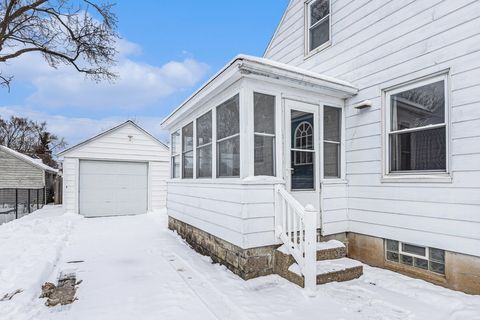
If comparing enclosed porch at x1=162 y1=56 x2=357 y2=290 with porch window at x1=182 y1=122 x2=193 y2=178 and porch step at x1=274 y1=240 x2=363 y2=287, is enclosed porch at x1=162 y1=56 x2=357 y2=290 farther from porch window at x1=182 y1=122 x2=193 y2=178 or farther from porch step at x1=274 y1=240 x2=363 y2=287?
porch window at x1=182 y1=122 x2=193 y2=178

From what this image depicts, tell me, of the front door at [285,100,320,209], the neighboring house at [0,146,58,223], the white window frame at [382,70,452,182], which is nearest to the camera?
the white window frame at [382,70,452,182]

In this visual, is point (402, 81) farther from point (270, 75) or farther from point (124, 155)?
point (124, 155)

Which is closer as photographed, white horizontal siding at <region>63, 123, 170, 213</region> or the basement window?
the basement window

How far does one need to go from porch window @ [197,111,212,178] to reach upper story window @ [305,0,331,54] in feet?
9.75

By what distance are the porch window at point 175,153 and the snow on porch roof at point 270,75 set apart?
7.13ft

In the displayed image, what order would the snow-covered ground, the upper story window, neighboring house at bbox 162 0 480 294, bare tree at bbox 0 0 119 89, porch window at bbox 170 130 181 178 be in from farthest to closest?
bare tree at bbox 0 0 119 89
porch window at bbox 170 130 181 178
the upper story window
neighboring house at bbox 162 0 480 294
the snow-covered ground

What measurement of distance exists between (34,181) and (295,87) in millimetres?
18753

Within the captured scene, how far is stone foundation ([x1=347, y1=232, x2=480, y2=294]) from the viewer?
3340 mm

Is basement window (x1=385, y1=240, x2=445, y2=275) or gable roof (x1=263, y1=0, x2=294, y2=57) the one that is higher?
gable roof (x1=263, y1=0, x2=294, y2=57)

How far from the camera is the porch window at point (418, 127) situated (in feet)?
12.3

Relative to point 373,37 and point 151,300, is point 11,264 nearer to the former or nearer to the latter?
point 151,300

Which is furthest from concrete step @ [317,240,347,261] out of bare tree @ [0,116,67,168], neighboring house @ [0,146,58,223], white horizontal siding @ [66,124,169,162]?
bare tree @ [0,116,67,168]

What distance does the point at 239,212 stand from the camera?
4.02 metres

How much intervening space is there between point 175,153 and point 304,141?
4.07 m
